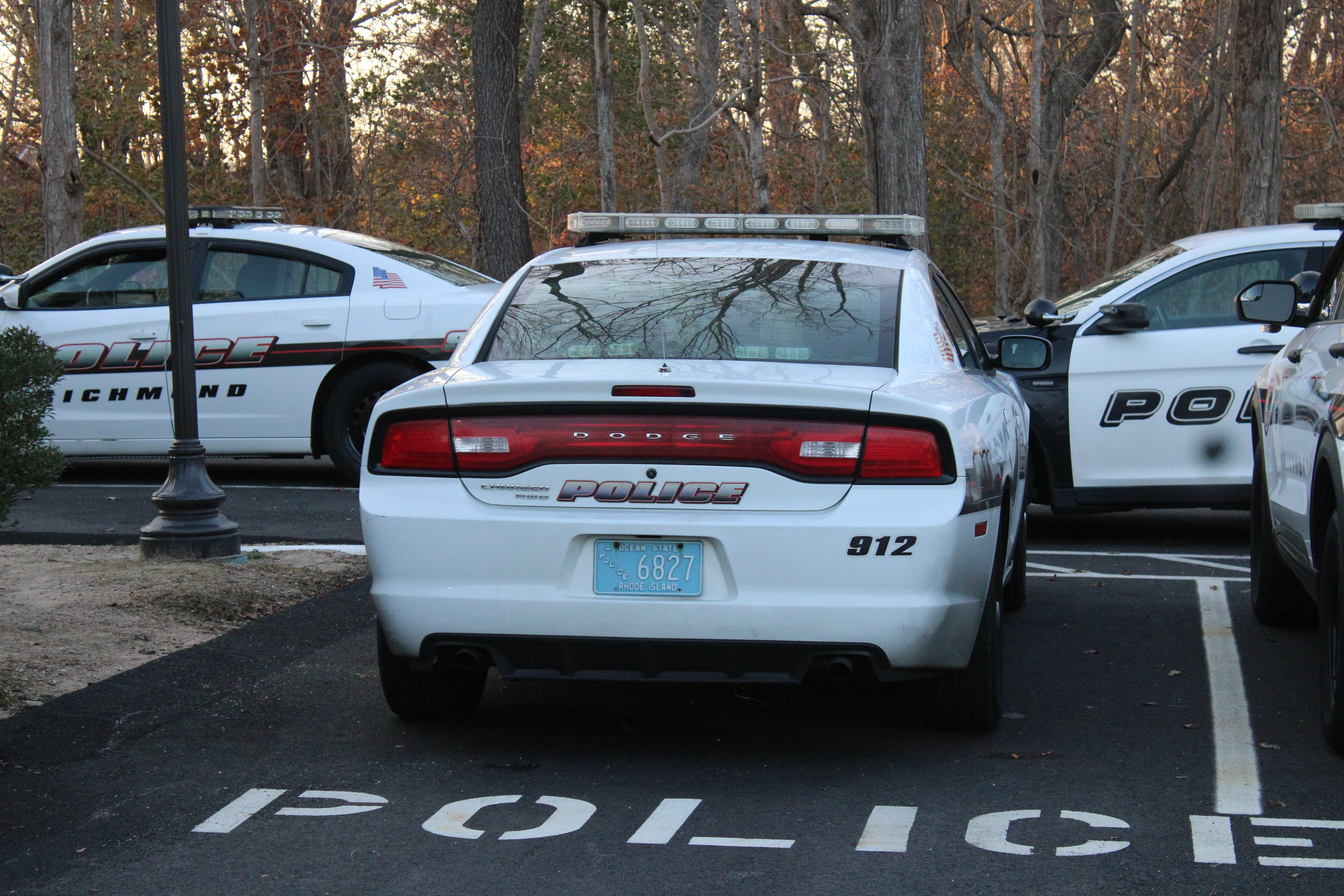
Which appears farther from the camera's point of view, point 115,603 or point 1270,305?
point 115,603

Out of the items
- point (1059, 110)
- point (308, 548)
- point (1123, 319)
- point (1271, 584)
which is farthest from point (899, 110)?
point (1271, 584)

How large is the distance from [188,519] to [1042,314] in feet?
14.7

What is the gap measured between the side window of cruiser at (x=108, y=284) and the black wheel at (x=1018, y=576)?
6.70 m

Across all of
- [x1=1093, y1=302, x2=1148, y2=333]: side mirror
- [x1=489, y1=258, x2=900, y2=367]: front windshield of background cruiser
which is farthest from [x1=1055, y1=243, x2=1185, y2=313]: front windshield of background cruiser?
[x1=489, y1=258, x2=900, y2=367]: front windshield of background cruiser

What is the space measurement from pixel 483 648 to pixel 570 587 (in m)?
0.34

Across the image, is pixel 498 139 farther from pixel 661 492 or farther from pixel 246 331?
pixel 661 492

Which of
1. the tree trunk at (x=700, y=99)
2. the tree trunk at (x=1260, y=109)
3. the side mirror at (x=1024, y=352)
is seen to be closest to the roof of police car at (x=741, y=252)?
the side mirror at (x=1024, y=352)

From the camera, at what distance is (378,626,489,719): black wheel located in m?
4.88

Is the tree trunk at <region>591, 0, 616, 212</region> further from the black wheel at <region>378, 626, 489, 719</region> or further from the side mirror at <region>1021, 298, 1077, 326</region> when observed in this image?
the black wheel at <region>378, 626, 489, 719</region>

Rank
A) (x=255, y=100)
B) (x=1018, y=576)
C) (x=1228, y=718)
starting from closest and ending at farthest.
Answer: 1. (x=1228, y=718)
2. (x=1018, y=576)
3. (x=255, y=100)

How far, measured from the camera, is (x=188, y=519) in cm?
774

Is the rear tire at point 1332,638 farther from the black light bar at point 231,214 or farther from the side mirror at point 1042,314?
the black light bar at point 231,214

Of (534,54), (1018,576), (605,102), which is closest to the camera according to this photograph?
(1018,576)

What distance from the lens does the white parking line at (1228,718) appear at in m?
4.25
